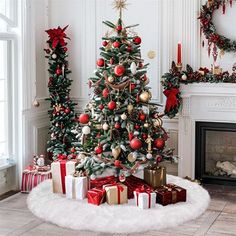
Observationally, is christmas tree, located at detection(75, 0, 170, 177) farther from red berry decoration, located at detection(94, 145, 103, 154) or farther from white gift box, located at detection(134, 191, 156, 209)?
white gift box, located at detection(134, 191, 156, 209)

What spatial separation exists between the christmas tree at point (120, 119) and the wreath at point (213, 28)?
114cm

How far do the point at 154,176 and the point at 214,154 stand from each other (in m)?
1.44

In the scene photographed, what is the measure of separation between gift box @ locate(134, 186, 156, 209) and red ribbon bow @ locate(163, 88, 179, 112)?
4.88ft

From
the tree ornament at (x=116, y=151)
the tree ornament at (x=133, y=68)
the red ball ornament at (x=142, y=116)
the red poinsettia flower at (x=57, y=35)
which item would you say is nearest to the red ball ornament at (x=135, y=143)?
the tree ornament at (x=116, y=151)

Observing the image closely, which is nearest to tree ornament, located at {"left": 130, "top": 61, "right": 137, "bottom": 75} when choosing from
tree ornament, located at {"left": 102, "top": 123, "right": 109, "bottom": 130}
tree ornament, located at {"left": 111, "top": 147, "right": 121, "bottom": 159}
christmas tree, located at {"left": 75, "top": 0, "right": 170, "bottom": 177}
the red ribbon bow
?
christmas tree, located at {"left": 75, "top": 0, "right": 170, "bottom": 177}

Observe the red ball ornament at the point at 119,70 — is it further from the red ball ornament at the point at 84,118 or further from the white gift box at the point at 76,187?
the white gift box at the point at 76,187

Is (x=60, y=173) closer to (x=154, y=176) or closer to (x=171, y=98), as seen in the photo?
(x=154, y=176)

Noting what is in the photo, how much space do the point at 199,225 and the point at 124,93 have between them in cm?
166

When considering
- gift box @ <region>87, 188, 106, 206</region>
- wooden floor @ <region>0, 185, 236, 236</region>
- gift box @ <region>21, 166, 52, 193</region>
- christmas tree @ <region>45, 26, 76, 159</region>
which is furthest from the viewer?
christmas tree @ <region>45, 26, 76, 159</region>

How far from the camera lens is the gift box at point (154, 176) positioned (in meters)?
5.68

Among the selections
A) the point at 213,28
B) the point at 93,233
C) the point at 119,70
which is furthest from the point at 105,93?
the point at 213,28

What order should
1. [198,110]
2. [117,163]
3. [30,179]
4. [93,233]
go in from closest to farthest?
[93,233] < [117,163] < [30,179] < [198,110]

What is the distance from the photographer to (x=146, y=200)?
5289 millimetres

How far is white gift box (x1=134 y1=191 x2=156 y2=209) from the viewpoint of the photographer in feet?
17.3
